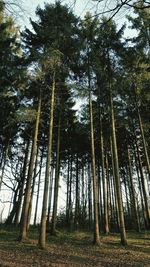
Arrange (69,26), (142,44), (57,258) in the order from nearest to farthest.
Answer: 1. (57,258)
2. (69,26)
3. (142,44)

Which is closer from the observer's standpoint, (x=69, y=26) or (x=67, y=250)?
(x=67, y=250)

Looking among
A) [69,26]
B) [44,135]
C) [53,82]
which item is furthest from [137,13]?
[44,135]

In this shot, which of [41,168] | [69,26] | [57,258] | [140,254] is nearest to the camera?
[57,258]

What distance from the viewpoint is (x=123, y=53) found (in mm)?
14969

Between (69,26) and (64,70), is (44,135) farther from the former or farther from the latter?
(69,26)

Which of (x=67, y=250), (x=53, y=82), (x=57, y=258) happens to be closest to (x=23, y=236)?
(x=67, y=250)

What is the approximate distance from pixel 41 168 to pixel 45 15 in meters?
12.5

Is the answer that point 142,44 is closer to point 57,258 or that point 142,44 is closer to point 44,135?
point 44,135

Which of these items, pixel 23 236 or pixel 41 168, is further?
pixel 41 168

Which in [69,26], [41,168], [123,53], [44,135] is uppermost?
[69,26]

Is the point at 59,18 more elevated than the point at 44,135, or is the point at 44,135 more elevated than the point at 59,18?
the point at 59,18

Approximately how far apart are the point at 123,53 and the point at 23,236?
1160cm

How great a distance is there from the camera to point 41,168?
2222 cm

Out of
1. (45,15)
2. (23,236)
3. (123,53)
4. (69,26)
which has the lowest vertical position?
(23,236)
